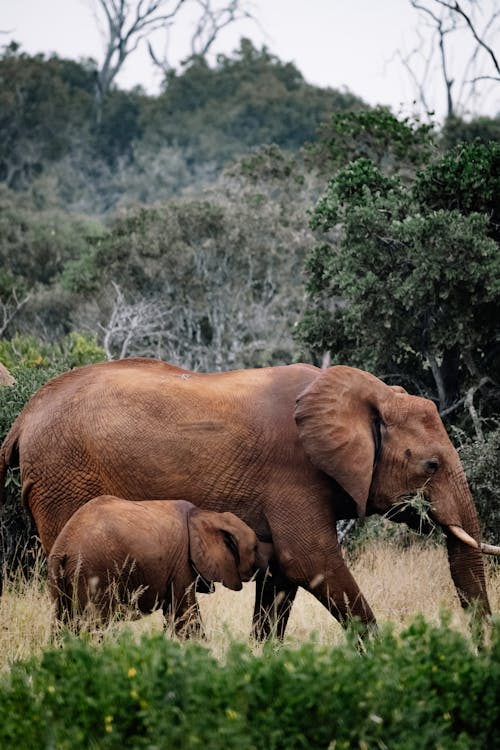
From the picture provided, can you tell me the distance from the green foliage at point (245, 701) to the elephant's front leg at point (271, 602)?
8.01 feet

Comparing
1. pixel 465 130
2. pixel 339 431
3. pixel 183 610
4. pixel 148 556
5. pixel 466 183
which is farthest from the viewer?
pixel 465 130

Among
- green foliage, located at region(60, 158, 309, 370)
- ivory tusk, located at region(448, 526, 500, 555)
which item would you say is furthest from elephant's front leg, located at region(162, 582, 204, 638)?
green foliage, located at region(60, 158, 309, 370)

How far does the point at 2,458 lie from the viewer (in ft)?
24.2

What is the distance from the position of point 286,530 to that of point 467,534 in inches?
50.9

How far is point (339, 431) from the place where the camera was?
277 inches

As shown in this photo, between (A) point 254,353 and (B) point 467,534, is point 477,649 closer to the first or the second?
(B) point 467,534

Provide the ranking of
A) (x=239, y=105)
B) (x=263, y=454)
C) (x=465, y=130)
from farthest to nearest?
(x=239, y=105)
(x=465, y=130)
(x=263, y=454)

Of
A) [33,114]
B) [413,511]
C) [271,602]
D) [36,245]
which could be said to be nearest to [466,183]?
[413,511]

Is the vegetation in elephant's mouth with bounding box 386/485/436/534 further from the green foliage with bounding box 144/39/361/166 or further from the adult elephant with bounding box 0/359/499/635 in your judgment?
the green foliage with bounding box 144/39/361/166

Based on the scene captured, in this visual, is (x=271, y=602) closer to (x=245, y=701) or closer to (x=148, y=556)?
(x=148, y=556)

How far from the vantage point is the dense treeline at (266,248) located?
38.4 feet

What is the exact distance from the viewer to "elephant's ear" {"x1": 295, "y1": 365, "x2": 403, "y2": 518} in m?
7.00

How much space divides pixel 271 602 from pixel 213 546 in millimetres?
1146

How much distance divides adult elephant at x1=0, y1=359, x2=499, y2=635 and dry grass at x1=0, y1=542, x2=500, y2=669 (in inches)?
24.2
